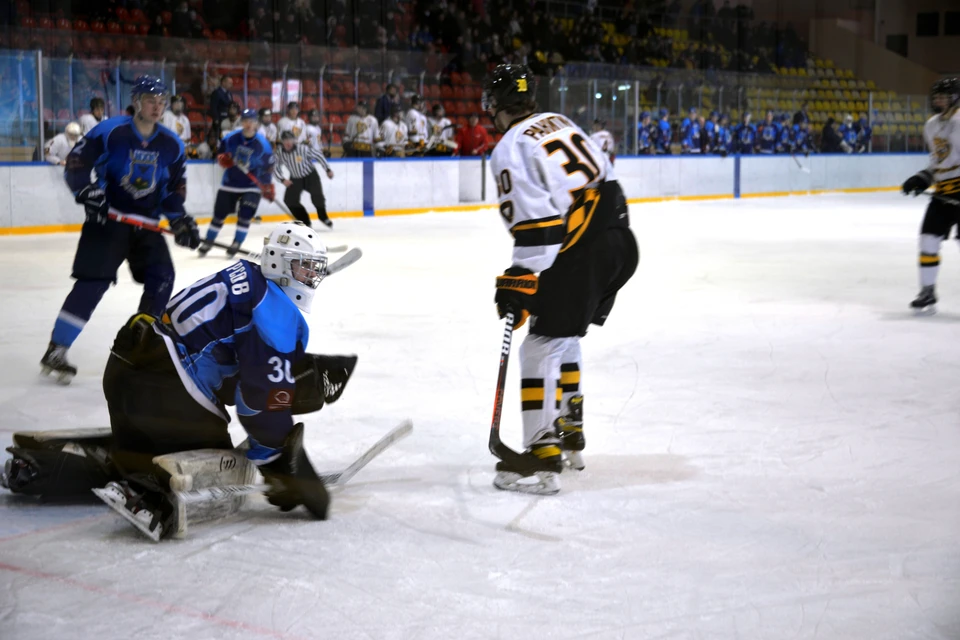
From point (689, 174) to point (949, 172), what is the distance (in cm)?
1219

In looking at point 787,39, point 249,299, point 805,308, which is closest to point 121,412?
point 249,299

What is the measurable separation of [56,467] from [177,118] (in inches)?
407

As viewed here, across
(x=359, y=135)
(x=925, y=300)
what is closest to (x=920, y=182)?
(x=925, y=300)

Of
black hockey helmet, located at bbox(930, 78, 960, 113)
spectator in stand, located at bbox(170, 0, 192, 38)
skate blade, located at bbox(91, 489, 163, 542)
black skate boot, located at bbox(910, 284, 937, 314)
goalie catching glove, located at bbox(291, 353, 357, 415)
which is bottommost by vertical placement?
skate blade, located at bbox(91, 489, 163, 542)

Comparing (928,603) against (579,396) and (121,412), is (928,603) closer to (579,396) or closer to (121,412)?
(579,396)

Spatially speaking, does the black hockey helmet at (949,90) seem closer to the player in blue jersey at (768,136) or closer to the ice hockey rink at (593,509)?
the ice hockey rink at (593,509)

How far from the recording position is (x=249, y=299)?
104 inches

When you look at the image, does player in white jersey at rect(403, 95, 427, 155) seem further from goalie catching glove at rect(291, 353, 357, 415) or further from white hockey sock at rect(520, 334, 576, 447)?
goalie catching glove at rect(291, 353, 357, 415)

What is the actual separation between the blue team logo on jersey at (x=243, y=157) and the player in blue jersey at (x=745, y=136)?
12013 mm

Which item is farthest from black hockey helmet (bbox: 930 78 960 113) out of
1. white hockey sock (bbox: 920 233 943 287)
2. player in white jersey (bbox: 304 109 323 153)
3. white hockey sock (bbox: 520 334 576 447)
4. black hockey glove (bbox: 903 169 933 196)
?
player in white jersey (bbox: 304 109 323 153)

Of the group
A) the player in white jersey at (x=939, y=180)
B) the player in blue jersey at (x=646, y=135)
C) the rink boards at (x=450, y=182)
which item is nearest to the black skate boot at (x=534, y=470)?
the player in white jersey at (x=939, y=180)

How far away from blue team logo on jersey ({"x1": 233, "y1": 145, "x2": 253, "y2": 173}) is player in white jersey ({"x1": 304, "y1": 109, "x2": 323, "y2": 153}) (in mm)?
3915

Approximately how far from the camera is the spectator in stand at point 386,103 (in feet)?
49.7

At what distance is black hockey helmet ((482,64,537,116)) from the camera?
3.14 m
